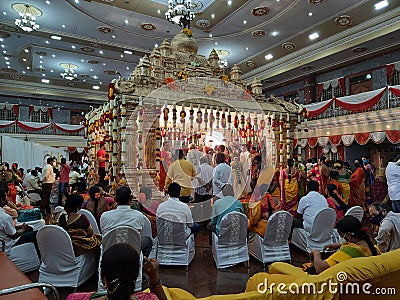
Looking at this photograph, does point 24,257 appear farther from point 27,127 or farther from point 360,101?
point 27,127

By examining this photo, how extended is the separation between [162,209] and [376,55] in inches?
394

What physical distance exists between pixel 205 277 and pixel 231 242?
19.2 inches

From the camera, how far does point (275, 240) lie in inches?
147

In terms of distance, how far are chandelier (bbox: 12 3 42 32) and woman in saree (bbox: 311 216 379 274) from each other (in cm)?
861

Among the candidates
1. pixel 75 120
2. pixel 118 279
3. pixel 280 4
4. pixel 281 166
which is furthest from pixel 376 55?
pixel 75 120

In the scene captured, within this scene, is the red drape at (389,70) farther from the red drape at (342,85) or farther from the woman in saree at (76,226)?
the woman in saree at (76,226)

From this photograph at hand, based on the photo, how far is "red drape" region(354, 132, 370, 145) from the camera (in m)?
9.69

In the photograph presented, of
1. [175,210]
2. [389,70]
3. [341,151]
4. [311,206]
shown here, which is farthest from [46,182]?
[389,70]

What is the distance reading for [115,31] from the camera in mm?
9469

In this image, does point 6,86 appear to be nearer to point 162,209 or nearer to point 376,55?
point 162,209

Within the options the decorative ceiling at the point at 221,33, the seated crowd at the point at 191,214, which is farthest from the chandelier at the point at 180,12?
the seated crowd at the point at 191,214

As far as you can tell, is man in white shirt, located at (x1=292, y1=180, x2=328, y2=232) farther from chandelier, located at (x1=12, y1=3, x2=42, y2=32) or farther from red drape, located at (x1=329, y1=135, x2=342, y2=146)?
chandelier, located at (x1=12, y1=3, x2=42, y2=32)

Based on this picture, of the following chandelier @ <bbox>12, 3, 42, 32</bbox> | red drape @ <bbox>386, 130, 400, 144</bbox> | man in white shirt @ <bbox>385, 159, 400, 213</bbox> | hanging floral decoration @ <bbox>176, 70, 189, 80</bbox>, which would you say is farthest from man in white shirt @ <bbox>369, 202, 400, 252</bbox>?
chandelier @ <bbox>12, 3, 42, 32</bbox>

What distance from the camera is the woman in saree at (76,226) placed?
3.08 m
